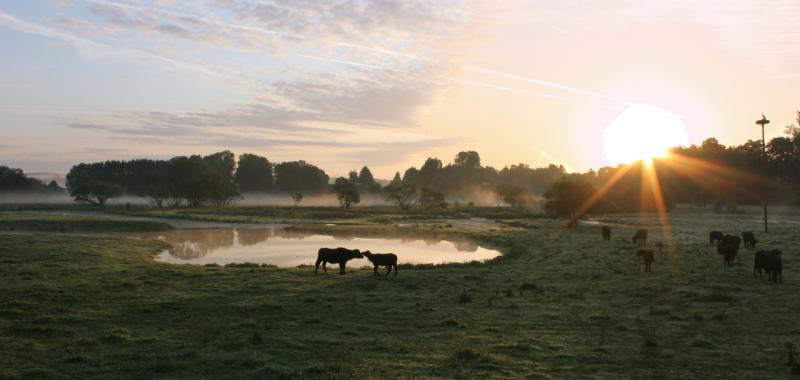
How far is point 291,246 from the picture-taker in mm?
50250

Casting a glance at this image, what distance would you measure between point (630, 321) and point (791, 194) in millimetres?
113270

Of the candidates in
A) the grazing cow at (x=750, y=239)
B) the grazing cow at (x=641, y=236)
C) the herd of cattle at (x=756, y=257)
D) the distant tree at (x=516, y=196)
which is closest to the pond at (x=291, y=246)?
the grazing cow at (x=641, y=236)

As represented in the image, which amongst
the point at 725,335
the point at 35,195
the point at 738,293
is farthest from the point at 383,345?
the point at 35,195

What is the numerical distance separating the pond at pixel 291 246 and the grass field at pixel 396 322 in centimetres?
935

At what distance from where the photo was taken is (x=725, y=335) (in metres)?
15.7

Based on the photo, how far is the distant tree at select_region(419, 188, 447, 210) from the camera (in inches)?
5418

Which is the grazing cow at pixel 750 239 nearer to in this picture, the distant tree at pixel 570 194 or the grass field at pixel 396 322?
the grass field at pixel 396 322

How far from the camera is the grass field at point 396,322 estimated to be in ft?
42.2

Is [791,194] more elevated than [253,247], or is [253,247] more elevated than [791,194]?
[791,194]

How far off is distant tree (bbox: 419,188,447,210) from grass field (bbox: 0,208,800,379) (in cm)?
10618

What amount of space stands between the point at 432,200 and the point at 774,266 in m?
115

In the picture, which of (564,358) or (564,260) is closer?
(564,358)

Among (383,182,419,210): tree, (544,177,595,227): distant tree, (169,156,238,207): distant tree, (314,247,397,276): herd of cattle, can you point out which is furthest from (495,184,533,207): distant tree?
(314,247,397,276): herd of cattle

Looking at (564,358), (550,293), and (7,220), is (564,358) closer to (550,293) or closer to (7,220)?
(550,293)
